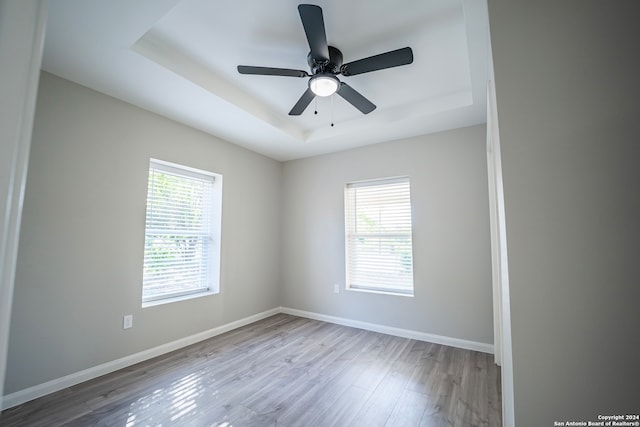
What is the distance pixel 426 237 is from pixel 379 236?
0.62 metres

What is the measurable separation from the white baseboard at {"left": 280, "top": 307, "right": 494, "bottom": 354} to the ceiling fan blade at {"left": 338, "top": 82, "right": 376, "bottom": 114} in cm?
256

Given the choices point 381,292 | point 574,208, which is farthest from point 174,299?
point 574,208

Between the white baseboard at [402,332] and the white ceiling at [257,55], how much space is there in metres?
2.36

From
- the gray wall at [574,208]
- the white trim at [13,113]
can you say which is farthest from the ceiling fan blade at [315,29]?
the white trim at [13,113]

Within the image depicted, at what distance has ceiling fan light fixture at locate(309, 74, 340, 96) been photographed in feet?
7.12

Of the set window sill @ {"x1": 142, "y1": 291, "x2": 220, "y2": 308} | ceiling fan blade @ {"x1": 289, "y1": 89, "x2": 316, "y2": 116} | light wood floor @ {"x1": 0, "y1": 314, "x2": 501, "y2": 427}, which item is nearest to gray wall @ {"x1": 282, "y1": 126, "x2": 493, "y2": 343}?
light wood floor @ {"x1": 0, "y1": 314, "x2": 501, "y2": 427}

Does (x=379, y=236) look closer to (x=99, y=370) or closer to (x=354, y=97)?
(x=354, y=97)

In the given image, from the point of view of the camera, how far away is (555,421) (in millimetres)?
1096

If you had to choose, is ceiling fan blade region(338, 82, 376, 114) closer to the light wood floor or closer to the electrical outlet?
the light wood floor

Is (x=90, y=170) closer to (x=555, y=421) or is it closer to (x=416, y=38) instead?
(x=416, y=38)

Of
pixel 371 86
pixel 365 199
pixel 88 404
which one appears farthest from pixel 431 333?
pixel 88 404

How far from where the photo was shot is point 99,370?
2.54 meters

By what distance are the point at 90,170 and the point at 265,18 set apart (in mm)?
1942

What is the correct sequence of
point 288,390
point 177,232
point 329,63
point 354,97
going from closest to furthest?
point 329,63, point 288,390, point 354,97, point 177,232
